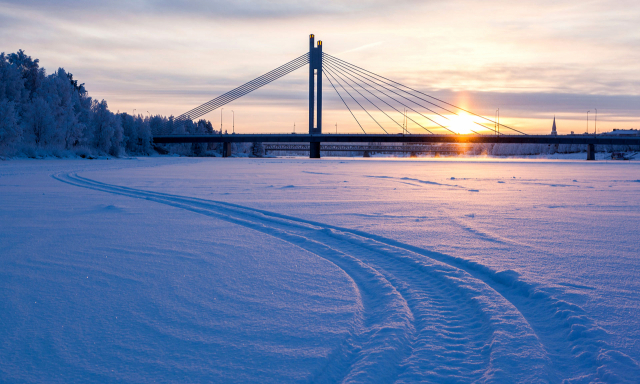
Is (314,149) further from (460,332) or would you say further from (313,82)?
(460,332)

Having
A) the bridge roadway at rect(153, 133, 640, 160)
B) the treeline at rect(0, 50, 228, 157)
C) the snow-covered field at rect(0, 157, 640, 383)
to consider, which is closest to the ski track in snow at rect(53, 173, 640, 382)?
the snow-covered field at rect(0, 157, 640, 383)

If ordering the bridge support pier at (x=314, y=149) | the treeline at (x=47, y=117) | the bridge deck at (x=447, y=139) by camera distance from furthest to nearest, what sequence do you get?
the bridge support pier at (x=314, y=149) → the bridge deck at (x=447, y=139) → the treeline at (x=47, y=117)

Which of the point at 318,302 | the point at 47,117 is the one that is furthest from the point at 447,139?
the point at 318,302

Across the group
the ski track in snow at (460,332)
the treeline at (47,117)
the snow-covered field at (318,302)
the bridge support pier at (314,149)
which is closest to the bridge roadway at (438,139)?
the bridge support pier at (314,149)

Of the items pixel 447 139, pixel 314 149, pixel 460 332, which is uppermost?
pixel 447 139

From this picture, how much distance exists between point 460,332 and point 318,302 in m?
1.11

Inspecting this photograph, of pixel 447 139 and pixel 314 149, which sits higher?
pixel 447 139

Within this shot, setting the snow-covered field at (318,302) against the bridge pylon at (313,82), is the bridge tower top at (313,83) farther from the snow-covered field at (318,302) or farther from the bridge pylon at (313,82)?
the snow-covered field at (318,302)

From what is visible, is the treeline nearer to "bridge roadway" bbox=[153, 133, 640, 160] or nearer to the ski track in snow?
"bridge roadway" bbox=[153, 133, 640, 160]

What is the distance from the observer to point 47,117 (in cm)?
5412

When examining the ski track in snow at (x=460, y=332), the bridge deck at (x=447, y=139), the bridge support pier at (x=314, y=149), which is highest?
the bridge deck at (x=447, y=139)

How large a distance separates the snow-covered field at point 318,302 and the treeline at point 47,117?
161ft

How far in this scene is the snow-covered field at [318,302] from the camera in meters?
2.45

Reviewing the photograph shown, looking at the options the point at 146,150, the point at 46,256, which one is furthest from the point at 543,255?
the point at 146,150
